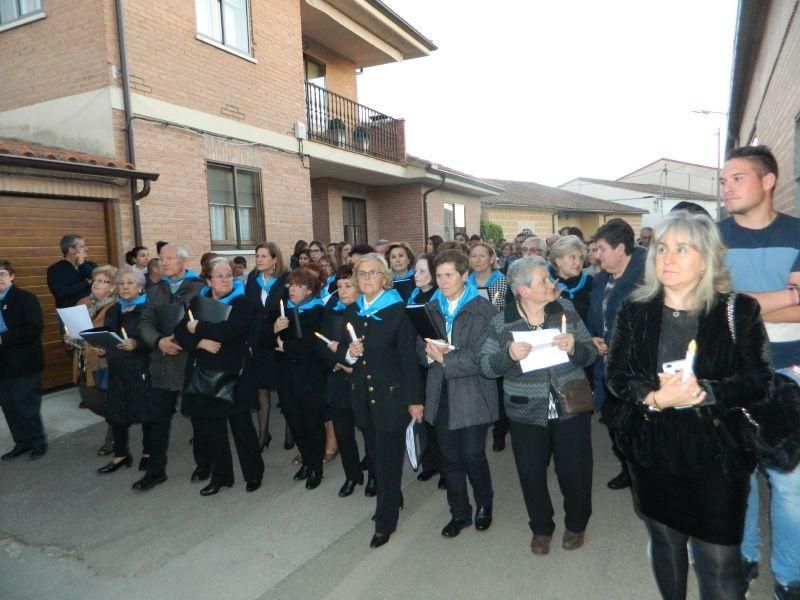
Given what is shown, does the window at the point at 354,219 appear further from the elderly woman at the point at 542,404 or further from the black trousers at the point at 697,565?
the black trousers at the point at 697,565

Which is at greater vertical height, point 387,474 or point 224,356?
point 224,356

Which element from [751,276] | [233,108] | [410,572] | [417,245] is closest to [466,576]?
[410,572]

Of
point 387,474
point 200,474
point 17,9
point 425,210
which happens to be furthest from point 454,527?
point 425,210

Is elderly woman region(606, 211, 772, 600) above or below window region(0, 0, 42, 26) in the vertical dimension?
below

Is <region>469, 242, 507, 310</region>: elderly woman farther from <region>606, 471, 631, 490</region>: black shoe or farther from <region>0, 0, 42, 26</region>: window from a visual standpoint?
<region>0, 0, 42, 26</region>: window

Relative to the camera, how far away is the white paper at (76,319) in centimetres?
523

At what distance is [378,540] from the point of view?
3.71m

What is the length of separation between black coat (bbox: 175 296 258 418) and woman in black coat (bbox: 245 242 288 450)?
1.12 feet

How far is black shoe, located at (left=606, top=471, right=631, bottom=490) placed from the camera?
4410 mm

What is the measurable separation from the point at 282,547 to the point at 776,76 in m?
8.15

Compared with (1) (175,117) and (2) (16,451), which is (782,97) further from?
(2) (16,451)

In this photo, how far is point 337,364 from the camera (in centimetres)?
454

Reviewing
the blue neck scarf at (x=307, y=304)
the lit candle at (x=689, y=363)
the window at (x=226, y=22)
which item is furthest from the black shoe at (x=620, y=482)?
the window at (x=226, y=22)

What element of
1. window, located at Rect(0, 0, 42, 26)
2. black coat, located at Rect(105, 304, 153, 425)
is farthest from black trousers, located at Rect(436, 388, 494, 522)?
window, located at Rect(0, 0, 42, 26)
